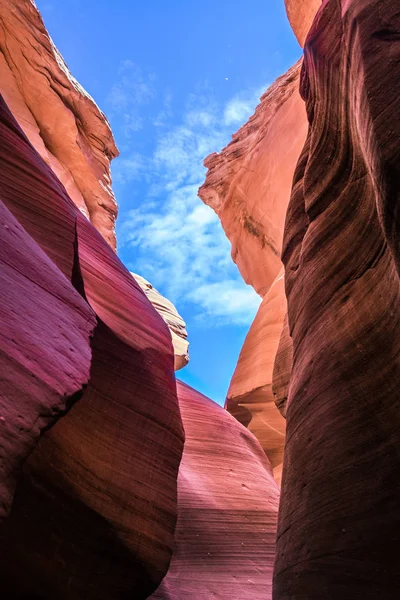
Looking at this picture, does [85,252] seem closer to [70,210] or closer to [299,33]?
[70,210]

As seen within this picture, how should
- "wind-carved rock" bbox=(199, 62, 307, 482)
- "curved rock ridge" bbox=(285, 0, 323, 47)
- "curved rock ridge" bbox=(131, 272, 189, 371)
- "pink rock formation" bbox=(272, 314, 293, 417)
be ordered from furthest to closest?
1. "curved rock ridge" bbox=(131, 272, 189, 371)
2. "wind-carved rock" bbox=(199, 62, 307, 482)
3. "curved rock ridge" bbox=(285, 0, 323, 47)
4. "pink rock formation" bbox=(272, 314, 293, 417)

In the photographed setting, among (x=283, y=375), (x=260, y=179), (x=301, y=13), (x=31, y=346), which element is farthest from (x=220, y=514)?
(x=301, y=13)

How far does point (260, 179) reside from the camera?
1877 cm

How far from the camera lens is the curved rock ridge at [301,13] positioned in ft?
49.3

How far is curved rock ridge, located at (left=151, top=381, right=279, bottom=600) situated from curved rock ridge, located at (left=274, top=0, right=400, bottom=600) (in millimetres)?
2608

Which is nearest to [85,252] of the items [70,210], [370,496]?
[70,210]

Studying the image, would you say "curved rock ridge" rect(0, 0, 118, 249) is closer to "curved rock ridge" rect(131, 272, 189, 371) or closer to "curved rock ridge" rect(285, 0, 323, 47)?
"curved rock ridge" rect(131, 272, 189, 371)

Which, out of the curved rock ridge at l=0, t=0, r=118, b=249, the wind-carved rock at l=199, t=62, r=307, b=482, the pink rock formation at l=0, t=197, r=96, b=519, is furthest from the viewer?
the wind-carved rock at l=199, t=62, r=307, b=482

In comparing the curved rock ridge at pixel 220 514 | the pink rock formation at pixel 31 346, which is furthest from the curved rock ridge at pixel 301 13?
the pink rock formation at pixel 31 346

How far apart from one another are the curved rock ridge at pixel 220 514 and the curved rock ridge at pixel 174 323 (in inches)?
261

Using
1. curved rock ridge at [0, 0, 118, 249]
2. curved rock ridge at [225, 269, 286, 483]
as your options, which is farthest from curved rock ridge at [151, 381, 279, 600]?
curved rock ridge at [0, 0, 118, 249]

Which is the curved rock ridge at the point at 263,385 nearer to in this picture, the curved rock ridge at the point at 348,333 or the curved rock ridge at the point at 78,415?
the curved rock ridge at the point at 78,415

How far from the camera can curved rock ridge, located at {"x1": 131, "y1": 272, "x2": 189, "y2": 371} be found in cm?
1781

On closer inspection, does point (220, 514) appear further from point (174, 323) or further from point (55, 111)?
point (55, 111)
